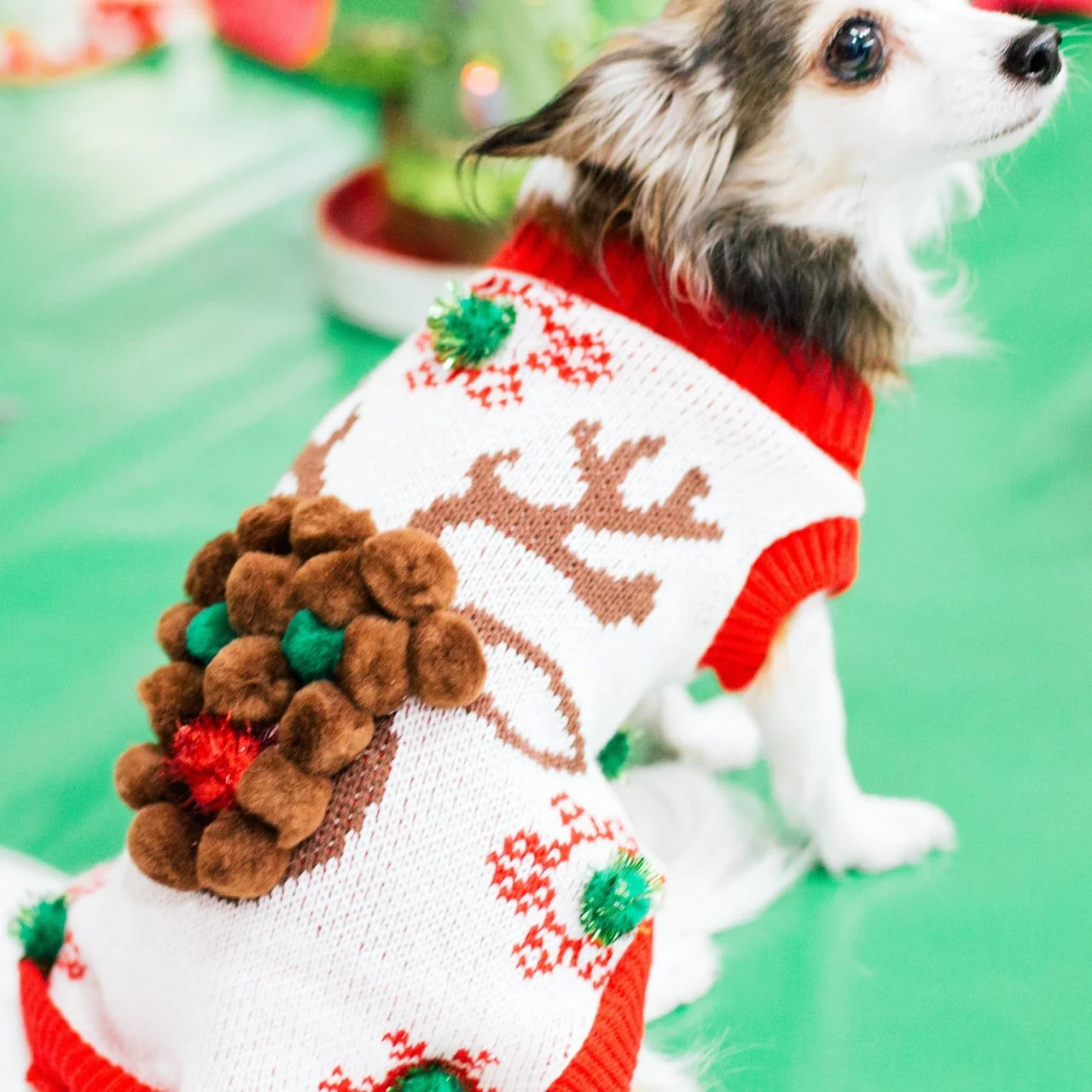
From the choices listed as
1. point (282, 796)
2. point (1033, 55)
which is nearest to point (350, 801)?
point (282, 796)

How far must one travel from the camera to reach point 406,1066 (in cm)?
81

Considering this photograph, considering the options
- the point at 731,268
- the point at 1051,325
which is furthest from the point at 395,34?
the point at 731,268

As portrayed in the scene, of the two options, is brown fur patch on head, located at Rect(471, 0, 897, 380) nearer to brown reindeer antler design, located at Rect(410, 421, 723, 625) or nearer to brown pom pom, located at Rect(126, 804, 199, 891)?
brown reindeer antler design, located at Rect(410, 421, 723, 625)

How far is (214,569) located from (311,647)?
0.47 feet

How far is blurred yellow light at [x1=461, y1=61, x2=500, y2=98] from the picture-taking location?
2.16 meters

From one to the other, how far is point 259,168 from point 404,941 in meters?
2.41

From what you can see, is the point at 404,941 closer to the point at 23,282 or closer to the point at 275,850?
the point at 275,850

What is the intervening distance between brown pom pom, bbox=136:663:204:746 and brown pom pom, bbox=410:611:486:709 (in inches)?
6.1

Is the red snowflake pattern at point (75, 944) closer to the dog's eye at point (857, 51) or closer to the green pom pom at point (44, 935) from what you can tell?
the green pom pom at point (44, 935)

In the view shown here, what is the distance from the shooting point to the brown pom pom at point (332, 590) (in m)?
0.81

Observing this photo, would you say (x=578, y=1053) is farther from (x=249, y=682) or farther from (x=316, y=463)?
(x=316, y=463)

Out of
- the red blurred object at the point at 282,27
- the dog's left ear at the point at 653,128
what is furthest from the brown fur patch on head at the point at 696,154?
the red blurred object at the point at 282,27

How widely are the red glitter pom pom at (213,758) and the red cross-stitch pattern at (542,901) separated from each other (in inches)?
7.1

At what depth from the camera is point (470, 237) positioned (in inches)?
89.1
